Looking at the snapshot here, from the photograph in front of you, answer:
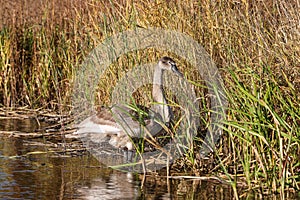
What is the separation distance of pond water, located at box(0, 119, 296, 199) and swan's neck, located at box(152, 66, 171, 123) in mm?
941

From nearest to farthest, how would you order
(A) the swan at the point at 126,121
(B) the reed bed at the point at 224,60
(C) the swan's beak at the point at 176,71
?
(B) the reed bed at the point at 224,60, (C) the swan's beak at the point at 176,71, (A) the swan at the point at 126,121

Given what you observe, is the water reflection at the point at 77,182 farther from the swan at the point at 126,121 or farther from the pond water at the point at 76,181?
the swan at the point at 126,121

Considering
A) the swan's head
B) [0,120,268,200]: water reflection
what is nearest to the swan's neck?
the swan's head

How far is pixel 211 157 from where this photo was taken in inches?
299

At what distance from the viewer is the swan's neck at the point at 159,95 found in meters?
8.46

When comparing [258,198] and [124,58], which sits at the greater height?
[124,58]

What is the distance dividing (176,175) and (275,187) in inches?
48.1

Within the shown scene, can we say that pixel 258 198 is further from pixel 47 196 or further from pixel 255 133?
pixel 47 196

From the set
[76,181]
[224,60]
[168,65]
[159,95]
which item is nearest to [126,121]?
[159,95]

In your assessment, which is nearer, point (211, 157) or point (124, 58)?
point (211, 157)

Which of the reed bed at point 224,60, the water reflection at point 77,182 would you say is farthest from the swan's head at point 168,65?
the water reflection at point 77,182

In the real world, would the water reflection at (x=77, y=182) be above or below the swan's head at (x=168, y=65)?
below

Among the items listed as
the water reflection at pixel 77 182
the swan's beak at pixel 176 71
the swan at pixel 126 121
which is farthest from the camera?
the swan at pixel 126 121

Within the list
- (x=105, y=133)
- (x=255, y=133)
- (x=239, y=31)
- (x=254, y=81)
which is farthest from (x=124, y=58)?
(x=255, y=133)
